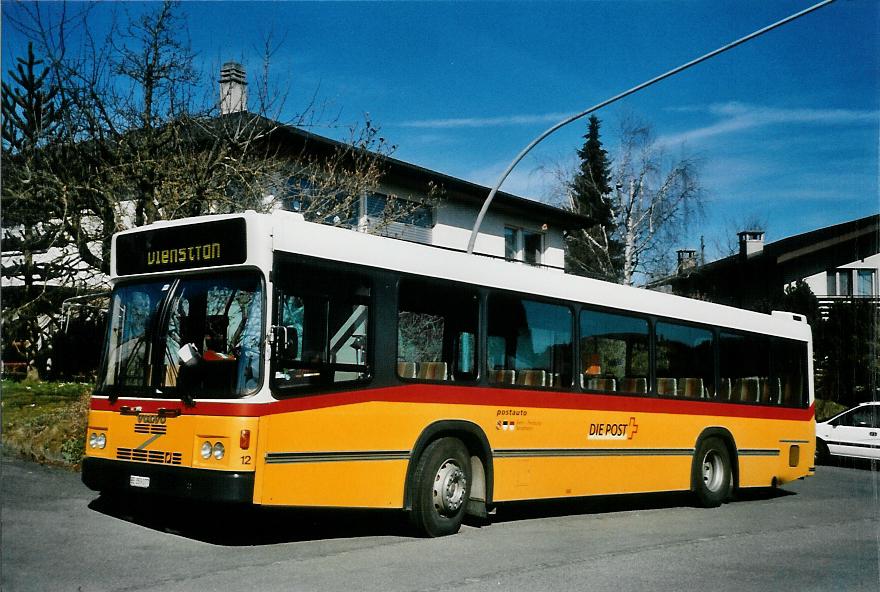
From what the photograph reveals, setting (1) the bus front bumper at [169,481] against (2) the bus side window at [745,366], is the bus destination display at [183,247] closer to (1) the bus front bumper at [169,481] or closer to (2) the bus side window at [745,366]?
(1) the bus front bumper at [169,481]

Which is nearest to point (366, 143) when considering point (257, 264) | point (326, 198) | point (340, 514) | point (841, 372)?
point (326, 198)

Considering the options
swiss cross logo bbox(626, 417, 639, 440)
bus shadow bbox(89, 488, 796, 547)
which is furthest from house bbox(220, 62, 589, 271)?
bus shadow bbox(89, 488, 796, 547)

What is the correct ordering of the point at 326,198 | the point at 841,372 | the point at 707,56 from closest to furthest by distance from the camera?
1. the point at 707,56
2. the point at 326,198
3. the point at 841,372

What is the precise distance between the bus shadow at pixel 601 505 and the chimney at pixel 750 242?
34346 millimetres

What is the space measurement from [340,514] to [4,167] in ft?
29.9

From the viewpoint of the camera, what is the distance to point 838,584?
26.3 ft

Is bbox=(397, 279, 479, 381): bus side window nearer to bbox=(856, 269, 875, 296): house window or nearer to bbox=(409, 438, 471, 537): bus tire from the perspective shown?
bbox=(409, 438, 471, 537): bus tire

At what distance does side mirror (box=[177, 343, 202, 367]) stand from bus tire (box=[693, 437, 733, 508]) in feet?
25.3

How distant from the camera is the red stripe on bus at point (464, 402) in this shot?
8078 millimetres

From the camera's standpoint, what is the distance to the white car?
22.9m

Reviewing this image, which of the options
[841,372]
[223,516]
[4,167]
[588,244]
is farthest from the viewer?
[588,244]

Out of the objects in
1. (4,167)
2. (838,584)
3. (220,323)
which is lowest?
(838,584)

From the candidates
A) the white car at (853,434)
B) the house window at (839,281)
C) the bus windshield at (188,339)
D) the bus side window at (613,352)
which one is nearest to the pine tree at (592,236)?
the house window at (839,281)

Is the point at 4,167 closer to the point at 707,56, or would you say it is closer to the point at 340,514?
the point at 340,514
